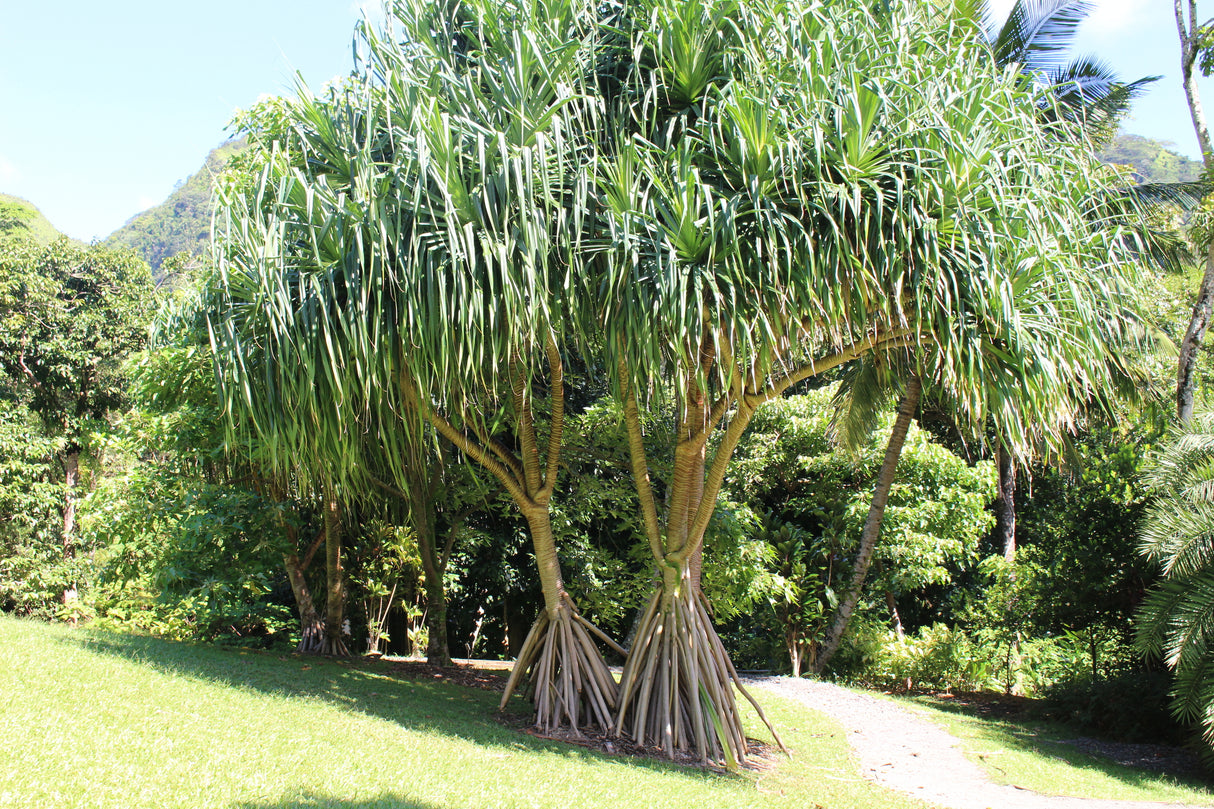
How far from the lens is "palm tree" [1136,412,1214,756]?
21.9 ft

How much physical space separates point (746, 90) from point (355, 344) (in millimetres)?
3193

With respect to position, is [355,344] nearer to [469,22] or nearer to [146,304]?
[469,22]

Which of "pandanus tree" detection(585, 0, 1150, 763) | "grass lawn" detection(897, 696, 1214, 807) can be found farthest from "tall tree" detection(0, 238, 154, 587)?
"grass lawn" detection(897, 696, 1214, 807)

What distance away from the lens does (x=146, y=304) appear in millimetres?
16500

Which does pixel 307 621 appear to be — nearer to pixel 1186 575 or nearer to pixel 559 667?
pixel 559 667

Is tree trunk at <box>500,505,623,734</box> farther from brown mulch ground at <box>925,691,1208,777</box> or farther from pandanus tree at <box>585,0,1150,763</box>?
brown mulch ground at <box>925,691,1208,777</box>

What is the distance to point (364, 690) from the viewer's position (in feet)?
21.7

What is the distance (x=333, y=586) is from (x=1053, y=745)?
26.5 ft

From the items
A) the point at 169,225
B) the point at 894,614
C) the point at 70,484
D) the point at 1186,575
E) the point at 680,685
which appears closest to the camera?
the point at 680,685

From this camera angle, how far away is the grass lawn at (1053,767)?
639cm

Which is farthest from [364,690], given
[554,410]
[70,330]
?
[70,330]

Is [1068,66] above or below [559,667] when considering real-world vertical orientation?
above

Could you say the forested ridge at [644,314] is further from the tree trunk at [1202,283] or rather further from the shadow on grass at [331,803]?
the shadow on grass at [331,803]

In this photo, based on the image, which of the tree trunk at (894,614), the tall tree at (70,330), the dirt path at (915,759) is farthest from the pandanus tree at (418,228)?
the tall tree at (70,330)
